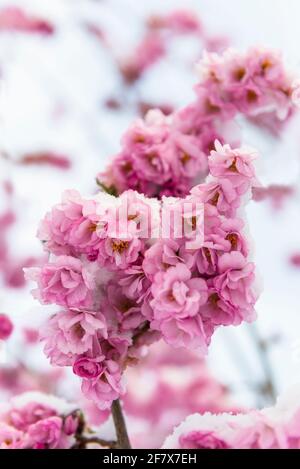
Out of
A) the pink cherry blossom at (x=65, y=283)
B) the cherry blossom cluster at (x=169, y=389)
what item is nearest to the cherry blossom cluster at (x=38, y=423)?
the pink cherry blossom at (x=65, y=283)

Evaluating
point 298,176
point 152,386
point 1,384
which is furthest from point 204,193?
point 152,386

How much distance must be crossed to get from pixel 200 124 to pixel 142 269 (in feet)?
1.56

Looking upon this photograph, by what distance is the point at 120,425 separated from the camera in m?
0.90

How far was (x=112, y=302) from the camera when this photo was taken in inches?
33.2

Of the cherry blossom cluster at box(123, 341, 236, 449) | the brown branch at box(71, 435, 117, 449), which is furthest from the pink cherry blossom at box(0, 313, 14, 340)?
the cherry blossom cluster at box(123, 341, 236, 449)

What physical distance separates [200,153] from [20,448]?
1.79 feet

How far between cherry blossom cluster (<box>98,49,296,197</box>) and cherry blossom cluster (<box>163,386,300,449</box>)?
0.45 meters

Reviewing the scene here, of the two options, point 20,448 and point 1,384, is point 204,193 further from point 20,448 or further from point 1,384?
point 1,384

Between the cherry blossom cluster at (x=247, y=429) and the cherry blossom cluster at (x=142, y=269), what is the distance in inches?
3.6

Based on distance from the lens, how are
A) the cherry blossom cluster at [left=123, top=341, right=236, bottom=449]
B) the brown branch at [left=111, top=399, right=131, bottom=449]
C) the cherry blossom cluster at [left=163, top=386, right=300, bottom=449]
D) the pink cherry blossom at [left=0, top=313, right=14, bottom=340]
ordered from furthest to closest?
the cherry blossom cluster at [left=123, top=341, right=236, bottom=449] < the pink cherry blossom at [left=0, top=313, right=14, bottom=340] < the brown branch at [left=111, top=399, right=131, bottom=449] < the cherry blossom cluster at [left=163, top=386, right=300, bottom=449]

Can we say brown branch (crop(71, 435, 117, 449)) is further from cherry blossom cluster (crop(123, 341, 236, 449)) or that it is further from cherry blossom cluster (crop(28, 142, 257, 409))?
cherry blossom cluster (crop(123, 341, 236, 449))

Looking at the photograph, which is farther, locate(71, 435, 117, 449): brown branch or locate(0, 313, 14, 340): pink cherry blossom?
locate(0, 313, 14, 340): pink cherry blossom

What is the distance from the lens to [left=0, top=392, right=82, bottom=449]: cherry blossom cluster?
0.97 metres

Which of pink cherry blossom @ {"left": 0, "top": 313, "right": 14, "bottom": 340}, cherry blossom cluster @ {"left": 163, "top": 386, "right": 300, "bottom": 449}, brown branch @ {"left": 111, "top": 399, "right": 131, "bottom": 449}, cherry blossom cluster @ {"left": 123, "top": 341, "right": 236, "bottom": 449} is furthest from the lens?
cherry blossom cluster @ {"left": 123, "top": 341, "right": 236, "bottom": 449}
